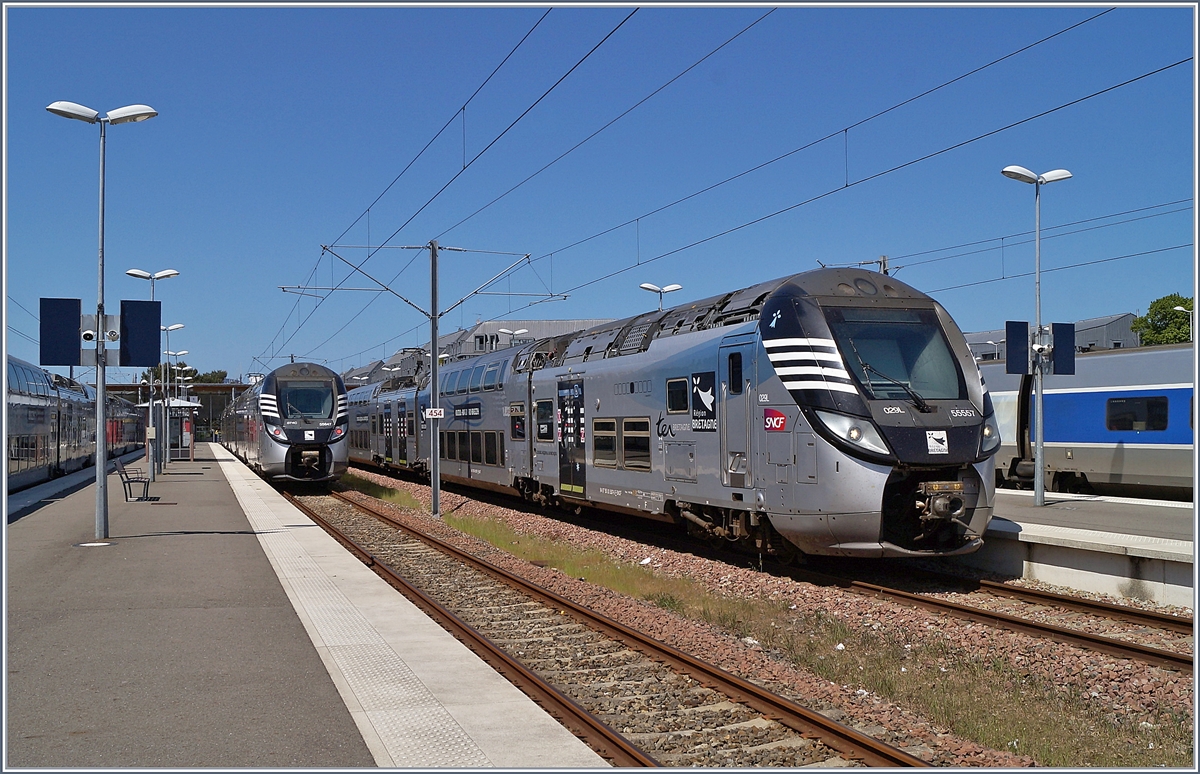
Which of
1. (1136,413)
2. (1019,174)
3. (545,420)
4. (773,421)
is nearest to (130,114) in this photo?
(545,420)

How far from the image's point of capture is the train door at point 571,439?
18.0 metres

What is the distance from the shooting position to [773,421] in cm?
1189

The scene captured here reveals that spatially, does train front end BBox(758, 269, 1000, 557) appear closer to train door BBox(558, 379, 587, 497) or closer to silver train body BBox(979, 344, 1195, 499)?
train door BBox(558, 379, 587, 497)

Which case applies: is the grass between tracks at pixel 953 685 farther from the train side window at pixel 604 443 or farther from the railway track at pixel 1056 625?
the train side window at pixel 604 443

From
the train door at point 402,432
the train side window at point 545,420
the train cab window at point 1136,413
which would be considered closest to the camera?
the train side window at point 545,420

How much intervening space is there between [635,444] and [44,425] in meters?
23.1

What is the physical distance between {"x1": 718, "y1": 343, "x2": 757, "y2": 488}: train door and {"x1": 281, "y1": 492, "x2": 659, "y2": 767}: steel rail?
13.9 ft

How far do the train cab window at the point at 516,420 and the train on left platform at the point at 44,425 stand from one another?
1242cm

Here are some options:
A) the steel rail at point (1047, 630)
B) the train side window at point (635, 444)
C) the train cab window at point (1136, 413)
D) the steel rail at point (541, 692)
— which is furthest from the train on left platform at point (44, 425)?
the train cab window at point (1136, 413)

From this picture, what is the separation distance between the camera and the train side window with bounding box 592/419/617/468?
16672 mm

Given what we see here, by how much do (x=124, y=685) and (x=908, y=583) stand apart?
9054 mm

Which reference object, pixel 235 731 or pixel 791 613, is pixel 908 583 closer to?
pixel 791 613

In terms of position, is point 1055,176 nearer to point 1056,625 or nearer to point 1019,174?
point 1019,174

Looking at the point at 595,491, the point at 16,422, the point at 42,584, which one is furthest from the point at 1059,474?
the point at 16,422
